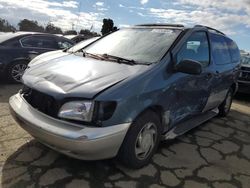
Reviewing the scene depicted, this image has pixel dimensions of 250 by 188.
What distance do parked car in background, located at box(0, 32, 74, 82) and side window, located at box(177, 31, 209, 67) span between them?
15.8ft

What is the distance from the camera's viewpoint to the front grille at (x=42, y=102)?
301 centimetres

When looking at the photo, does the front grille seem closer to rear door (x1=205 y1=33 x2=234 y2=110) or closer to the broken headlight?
the broken headlight

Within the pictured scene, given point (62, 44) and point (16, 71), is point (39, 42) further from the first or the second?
point (16, 71)

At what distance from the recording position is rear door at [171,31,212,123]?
12.7ft

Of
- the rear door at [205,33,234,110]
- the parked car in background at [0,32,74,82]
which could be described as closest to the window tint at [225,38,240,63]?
the rear door at [205,33,234,110]

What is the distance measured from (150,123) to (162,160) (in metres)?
0.66

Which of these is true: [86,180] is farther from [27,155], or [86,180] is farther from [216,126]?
[216,126]

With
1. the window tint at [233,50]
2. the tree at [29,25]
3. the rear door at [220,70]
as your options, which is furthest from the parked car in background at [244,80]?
the tree at [29,25]

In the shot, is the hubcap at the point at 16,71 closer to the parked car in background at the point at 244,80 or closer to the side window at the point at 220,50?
the side window at the point at 220,50

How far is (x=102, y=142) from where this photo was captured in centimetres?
286

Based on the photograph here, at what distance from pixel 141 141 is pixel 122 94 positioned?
2.36 ft

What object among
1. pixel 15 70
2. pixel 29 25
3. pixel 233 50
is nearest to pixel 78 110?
pixel 233 50

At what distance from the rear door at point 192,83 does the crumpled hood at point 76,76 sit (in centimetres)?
72

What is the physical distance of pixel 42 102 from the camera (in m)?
3.14
